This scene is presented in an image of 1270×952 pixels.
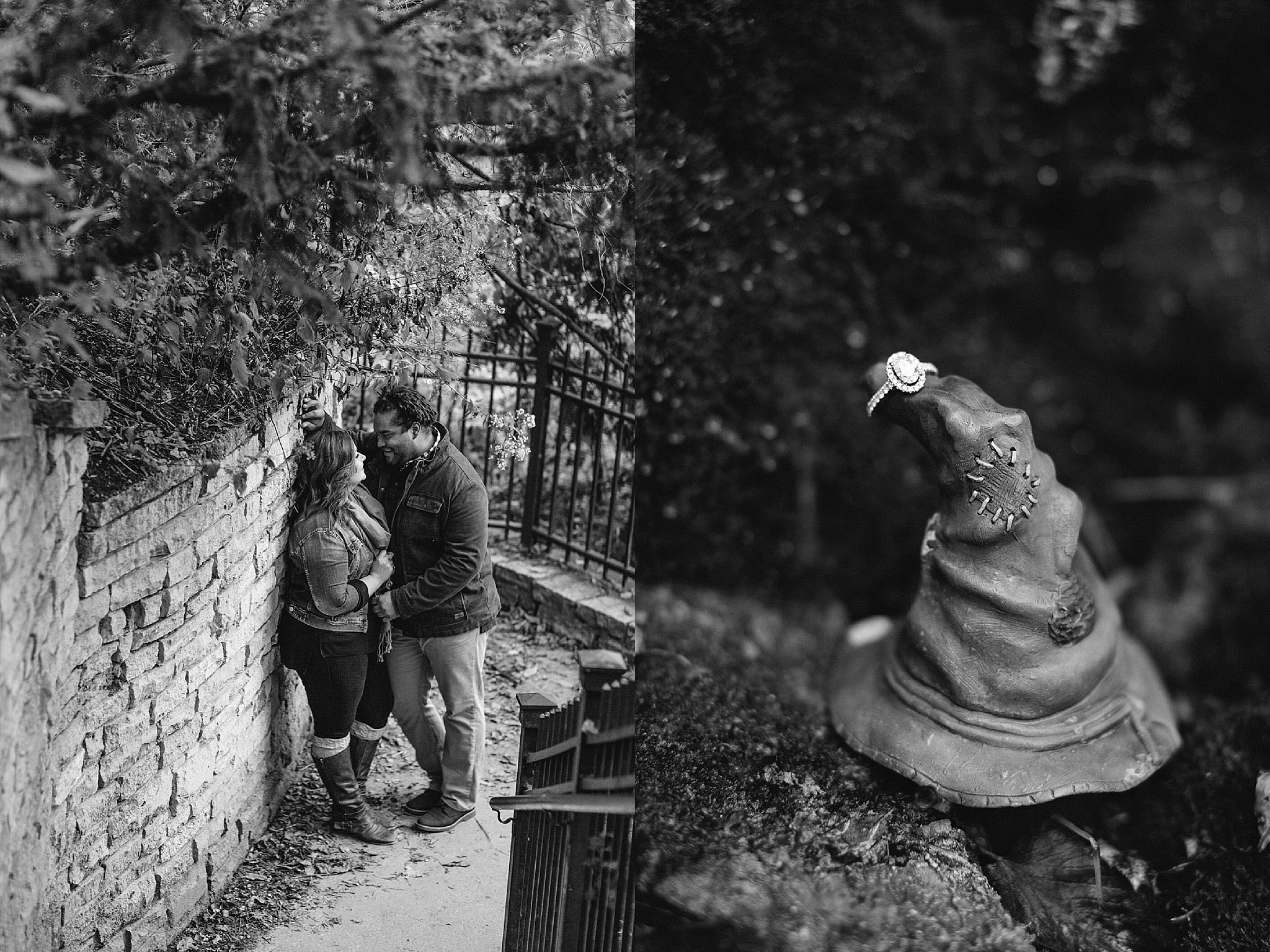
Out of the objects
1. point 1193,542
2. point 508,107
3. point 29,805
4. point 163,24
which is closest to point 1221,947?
point 1193,542

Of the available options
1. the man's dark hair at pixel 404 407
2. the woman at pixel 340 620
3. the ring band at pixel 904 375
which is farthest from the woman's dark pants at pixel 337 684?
the ring band at pixel 904 375

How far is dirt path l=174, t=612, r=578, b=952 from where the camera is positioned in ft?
8.28

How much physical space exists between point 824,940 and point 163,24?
7.76 feet

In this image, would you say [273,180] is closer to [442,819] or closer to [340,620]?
[340,620]

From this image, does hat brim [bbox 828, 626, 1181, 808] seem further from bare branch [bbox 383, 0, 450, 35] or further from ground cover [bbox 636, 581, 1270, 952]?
bare branch [bbox 383, 0, 450, 35]

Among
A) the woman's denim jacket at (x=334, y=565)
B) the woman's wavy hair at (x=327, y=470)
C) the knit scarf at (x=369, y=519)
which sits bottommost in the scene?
the woman's denim jacket at (x=334, y=565)

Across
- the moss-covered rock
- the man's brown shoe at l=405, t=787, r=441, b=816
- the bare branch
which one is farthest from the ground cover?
the bare branch

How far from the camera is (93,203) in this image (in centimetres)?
224

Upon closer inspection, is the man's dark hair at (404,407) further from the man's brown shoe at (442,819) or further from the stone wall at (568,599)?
the man's brown shoe at (442,819)

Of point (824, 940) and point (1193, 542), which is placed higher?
point (1193, 542)

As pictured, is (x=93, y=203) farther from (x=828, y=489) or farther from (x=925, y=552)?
(x=828, y=489)

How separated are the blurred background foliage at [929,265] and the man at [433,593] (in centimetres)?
91

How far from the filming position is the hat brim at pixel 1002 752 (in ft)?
7.55

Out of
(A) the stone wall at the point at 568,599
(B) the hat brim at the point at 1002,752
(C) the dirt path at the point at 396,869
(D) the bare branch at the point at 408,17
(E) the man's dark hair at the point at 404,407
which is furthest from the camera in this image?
(A) the stone wall at the point at 568,599
